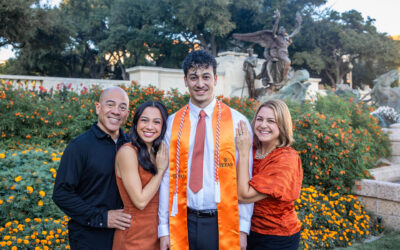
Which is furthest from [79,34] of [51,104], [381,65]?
[381,65]

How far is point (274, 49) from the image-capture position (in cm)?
1460

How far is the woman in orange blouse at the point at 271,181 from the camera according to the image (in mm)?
2244

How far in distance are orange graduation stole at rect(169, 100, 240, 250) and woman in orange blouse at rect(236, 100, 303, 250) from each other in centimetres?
7

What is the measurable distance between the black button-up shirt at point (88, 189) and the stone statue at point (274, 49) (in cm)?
1286

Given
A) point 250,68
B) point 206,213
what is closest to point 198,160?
point 206,213

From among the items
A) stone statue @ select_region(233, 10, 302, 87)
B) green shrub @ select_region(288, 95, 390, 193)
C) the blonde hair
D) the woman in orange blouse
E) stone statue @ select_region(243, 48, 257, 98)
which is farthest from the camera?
stone statue @ select_region(243, 48, 257, 98)

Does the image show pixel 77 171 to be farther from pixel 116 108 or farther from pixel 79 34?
pixel 79 34

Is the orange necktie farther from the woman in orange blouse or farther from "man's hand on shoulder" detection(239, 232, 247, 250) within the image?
"man's hand on shoulder" detection(239, 232, 247, 250)

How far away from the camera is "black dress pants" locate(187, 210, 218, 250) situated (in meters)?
2.25

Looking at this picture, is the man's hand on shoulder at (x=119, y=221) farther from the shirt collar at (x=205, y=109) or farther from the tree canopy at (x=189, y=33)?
the tree canopy at (x=189, y=33)

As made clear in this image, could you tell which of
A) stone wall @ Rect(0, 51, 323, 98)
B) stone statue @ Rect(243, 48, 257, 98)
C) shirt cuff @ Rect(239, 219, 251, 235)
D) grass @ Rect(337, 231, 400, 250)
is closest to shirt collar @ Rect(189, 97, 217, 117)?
shirt cuff @ Rect(239, 219, 251, 235)

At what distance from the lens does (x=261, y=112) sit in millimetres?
2453

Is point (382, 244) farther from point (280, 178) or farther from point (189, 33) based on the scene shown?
point (189, 33)

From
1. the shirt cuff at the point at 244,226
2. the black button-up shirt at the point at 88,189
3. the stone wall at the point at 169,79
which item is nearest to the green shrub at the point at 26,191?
the black button-up shirt at the point at 88,189
